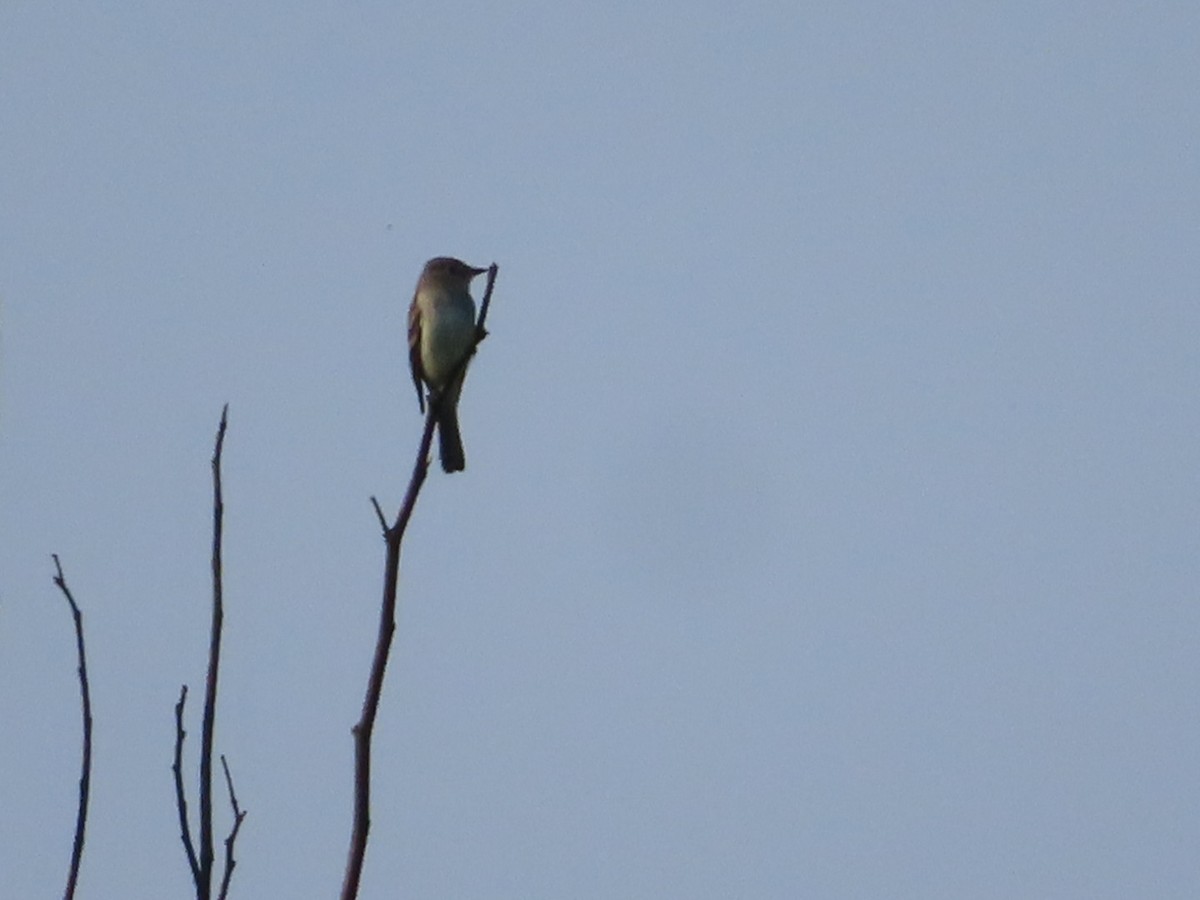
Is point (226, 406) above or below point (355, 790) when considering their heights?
above

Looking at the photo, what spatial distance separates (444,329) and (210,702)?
20.0 feet

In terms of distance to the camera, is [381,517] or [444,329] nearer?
[381,517]

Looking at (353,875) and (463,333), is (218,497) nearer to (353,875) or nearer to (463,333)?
(353,875)

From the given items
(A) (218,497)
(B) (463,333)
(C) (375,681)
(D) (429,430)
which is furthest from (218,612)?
(B) (463,333)

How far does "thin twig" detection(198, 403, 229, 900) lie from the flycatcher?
5.71 m

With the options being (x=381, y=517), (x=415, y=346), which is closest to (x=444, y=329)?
(x=415, y=346)

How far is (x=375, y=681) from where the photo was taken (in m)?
3.12

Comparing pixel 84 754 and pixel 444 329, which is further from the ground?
pixel 444 329

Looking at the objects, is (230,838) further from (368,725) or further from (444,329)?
(444,329)

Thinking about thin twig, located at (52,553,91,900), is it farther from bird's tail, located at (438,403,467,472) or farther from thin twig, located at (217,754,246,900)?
bird's tail, located at (438,403,467,472)

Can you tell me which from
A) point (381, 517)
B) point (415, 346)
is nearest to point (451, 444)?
point (415, 346)

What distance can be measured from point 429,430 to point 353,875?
128 cm

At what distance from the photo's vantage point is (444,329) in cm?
929

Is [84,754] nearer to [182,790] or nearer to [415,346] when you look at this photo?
[182,790]
